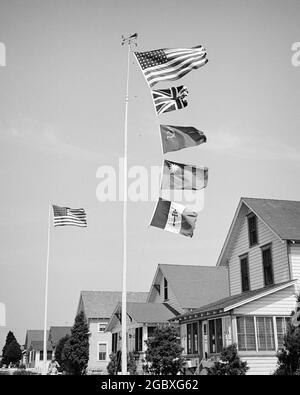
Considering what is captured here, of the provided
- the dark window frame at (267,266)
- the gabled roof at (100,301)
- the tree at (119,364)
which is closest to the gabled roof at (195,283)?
the tree at (119,364)

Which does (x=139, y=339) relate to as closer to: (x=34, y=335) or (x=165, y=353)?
(x=165, y=353)

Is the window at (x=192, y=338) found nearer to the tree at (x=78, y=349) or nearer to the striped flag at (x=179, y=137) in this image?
the striped flag at (x=179, y=137)

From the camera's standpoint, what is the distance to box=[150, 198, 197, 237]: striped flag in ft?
54.2

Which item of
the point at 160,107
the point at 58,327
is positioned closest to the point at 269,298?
the point at 160,107

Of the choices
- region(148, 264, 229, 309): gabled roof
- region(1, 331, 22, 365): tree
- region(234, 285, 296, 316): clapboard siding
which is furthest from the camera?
region(1, 331, 22, 365): tree

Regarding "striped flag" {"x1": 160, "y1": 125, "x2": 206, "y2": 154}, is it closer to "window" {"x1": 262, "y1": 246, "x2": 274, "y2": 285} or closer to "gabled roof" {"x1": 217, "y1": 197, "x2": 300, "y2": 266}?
"gabled roof" {"x1": 217, "y1": 197, "x2": 300, "y2": 266}

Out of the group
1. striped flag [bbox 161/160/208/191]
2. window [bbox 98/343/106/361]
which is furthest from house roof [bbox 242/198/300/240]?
window [bbox 98/343/106/361]

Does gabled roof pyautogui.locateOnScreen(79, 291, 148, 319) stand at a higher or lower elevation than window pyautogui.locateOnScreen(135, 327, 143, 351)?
higher

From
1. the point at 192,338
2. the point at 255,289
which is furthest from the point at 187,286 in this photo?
the point at 255,289

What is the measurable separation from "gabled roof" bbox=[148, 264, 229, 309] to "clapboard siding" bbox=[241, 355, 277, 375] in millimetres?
13853

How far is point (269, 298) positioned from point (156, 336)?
20.6 feet

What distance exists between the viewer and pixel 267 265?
26531 mm

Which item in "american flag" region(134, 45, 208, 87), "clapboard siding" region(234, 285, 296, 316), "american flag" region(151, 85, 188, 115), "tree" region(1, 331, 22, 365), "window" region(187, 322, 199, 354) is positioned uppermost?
"american flag" region(134, 45, 208, 87)

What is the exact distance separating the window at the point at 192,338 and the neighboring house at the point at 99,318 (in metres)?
23.2
